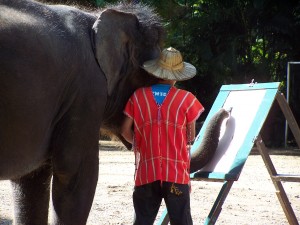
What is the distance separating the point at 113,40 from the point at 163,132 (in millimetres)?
714

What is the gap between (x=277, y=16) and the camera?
20.6 meters

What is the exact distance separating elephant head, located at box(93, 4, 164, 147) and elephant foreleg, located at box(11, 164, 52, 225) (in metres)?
0.63

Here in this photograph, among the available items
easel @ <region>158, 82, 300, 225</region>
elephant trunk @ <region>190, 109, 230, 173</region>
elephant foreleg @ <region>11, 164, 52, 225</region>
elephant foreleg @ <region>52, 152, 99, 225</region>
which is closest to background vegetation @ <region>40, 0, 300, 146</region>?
easel @ <region>158, 82, 300, 225</region>

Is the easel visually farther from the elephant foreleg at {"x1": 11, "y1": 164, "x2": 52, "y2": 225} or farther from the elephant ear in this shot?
the elephant ear

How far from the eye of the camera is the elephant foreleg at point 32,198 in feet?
16.1

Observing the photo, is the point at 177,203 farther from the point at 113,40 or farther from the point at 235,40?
the point at 235,40

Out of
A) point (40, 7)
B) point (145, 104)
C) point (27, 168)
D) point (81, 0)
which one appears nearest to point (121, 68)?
point (145, 104)

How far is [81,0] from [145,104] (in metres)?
15.7

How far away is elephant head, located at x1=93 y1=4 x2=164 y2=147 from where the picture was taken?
4.79m

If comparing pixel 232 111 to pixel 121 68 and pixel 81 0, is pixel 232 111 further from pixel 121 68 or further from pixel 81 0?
pixel 81 0

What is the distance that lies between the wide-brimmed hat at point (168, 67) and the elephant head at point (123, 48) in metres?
0.14

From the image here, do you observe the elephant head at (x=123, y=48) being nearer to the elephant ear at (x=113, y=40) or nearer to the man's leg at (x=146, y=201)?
the elephant ear at (x=113, y=40)

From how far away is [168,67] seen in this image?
498 centimetres

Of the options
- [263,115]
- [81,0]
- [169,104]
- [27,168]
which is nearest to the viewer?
[27,168]
